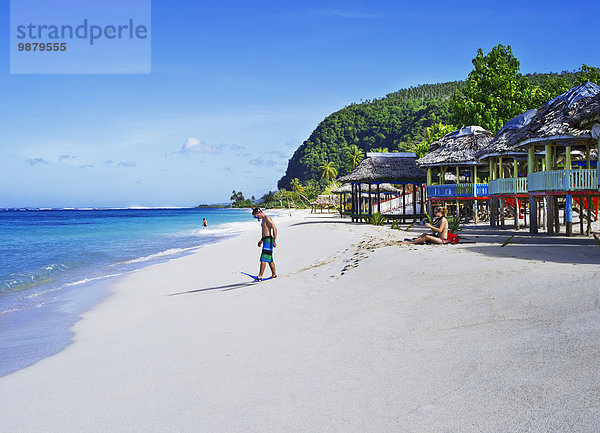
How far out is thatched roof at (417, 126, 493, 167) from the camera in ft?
71.8

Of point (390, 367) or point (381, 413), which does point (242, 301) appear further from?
point (381, 413)

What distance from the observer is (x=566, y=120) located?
13633 mm

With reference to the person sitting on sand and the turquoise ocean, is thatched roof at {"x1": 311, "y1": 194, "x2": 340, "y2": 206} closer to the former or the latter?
the turquoise ocean

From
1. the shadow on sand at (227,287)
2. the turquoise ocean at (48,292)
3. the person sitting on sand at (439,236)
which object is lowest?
the turquoise ocean at (48,292)

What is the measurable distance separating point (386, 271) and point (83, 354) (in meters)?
4.67

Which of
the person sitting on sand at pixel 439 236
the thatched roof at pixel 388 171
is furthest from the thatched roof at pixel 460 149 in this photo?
the person sitting on sand at pixel 439 236

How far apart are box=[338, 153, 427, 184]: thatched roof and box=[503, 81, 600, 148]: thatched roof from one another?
918cm

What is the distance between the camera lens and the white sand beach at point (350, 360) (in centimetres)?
316

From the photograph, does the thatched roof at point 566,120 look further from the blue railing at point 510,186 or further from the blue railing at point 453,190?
the blue railing at point 453,190

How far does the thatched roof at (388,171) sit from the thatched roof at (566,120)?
9.18 m

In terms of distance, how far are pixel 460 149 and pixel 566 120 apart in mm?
8736

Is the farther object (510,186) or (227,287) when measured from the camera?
(510,186)

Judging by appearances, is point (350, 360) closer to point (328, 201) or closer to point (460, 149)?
point (460, 149)

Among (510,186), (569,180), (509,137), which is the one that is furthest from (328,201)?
(569,180)
